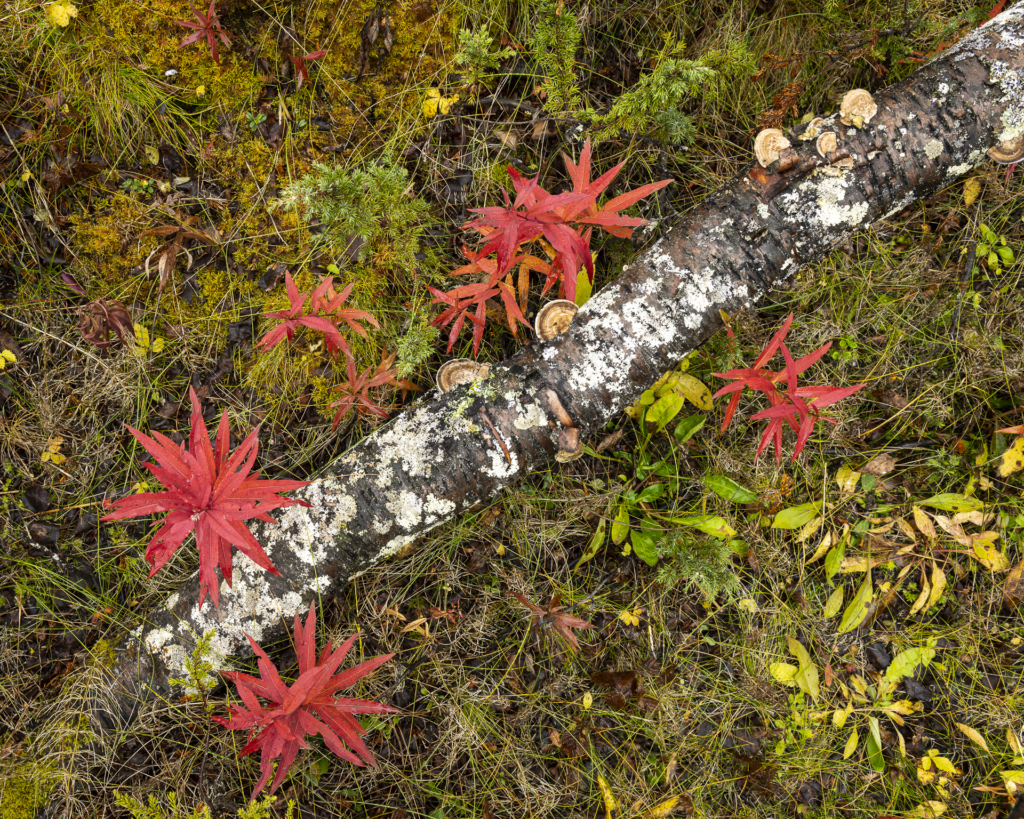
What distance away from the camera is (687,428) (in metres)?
3.14

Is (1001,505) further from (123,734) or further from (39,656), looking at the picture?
(39,656)

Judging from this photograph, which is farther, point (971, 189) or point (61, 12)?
point (971, 189)

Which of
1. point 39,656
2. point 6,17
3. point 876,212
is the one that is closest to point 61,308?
point 6,17

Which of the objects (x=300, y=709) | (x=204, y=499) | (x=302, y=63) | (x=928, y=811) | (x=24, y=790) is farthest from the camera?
(x=928, y=811)

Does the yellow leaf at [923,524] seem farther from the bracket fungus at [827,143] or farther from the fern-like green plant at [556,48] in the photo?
the fern-like green plant at [556,48]

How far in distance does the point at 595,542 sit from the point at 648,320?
1268 mm

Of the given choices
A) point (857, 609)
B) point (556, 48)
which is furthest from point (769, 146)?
point (857, 609)

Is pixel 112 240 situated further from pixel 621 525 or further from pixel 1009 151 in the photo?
pixel 1009 151

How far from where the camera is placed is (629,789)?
3.02 metres

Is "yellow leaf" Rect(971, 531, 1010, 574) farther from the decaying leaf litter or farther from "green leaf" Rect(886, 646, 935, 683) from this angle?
"green leaf" Rect(886, 646, 935, 683)

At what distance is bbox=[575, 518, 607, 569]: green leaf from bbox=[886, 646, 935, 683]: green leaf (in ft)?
5.80

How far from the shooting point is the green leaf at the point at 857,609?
124 inches

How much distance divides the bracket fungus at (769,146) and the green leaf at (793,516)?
1831 millimetres

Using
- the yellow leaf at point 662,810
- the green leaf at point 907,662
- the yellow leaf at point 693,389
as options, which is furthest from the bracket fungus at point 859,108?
the yellow leaf at point 662,810
